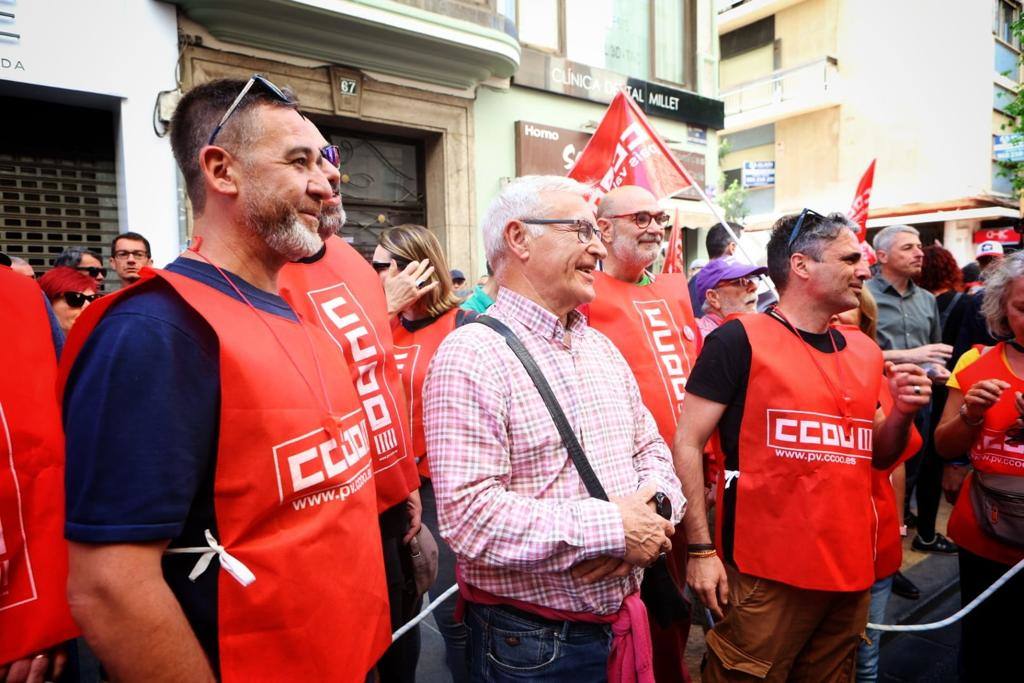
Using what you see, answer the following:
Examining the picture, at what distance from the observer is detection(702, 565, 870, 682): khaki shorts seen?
2.24m

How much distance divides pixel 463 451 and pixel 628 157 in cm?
321

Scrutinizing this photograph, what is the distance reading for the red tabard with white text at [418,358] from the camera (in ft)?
10.5

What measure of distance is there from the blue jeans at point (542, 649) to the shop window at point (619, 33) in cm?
839

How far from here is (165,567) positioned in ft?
4.06

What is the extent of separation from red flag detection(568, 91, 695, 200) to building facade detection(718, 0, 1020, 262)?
1746 cm

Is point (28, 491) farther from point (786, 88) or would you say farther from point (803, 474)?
point (786, 88)

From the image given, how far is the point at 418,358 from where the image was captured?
3234 millimetres

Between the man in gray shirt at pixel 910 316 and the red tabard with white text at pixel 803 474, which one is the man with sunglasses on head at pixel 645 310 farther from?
the man in gray shirt at pixel 910 316

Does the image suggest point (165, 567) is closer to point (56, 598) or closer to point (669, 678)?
point (56, 598)

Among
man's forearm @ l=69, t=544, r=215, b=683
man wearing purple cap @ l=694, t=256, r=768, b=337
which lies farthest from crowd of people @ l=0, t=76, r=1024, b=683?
man wearing purple cap @ l=694, t=256, r=768, b=337

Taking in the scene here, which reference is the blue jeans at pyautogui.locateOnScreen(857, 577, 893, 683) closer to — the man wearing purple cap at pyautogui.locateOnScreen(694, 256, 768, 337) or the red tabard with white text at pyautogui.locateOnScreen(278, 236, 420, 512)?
the man wearing purple cap at pyautogui.locateOnScreen(694, 256, 768, 337)

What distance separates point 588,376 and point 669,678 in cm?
157

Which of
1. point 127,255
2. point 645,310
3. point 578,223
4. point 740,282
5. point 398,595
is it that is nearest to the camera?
point 578,223

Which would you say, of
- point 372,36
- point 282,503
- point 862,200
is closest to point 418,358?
point 282,503
